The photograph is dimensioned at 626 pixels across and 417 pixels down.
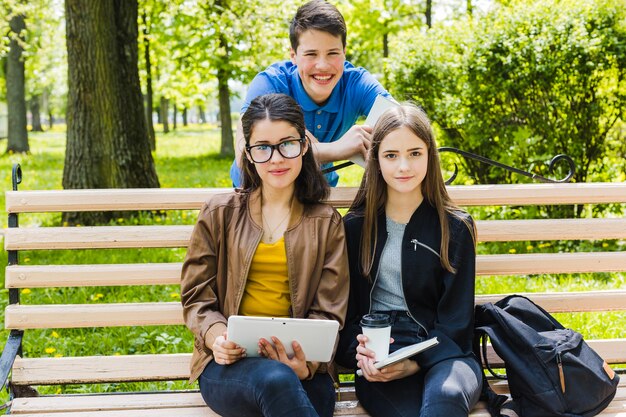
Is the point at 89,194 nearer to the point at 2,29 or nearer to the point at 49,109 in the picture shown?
the point at 2,29

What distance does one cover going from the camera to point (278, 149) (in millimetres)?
2762

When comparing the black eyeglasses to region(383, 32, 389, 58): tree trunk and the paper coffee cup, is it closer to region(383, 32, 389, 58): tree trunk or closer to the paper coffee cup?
the paper coffee cup

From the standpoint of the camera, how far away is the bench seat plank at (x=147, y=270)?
308cm

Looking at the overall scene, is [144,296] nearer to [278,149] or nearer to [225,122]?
[278,149]

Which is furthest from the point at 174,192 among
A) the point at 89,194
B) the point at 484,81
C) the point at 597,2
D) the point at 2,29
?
the point at 2,29

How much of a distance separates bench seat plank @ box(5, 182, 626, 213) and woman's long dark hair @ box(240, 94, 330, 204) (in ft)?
0.76

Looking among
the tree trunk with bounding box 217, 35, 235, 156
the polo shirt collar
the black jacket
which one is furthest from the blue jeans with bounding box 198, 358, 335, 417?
the tree trunk with bounding box 217, 35, 235, 156

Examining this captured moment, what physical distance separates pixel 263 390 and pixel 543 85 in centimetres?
442

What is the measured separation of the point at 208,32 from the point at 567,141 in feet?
37.2

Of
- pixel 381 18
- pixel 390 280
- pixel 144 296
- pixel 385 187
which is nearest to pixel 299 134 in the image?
pixel 385 187

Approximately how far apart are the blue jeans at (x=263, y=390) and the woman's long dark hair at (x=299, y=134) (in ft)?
2.35

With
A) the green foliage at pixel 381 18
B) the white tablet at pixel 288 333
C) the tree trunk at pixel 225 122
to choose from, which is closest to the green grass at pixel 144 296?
the white tablet at pixel 288 333

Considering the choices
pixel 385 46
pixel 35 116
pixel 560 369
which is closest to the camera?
pixel 560 369

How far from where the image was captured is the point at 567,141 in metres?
6.11
